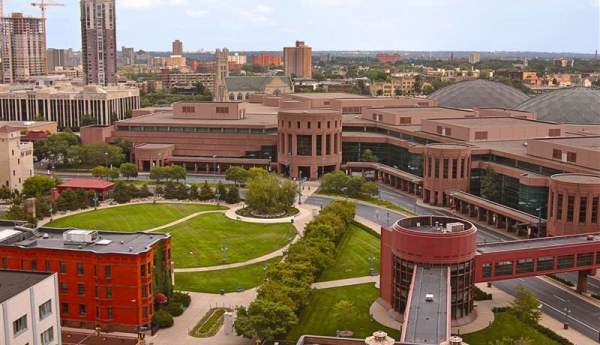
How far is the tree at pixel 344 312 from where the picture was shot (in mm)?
62281

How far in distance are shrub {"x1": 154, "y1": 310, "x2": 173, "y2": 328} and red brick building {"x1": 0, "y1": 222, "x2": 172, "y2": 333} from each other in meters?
0.74

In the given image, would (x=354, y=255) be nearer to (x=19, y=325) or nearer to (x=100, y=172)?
(x=19, y=325)

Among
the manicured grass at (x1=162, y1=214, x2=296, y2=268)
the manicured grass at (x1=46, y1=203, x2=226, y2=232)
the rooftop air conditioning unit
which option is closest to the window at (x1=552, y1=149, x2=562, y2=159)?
the manicured grass at (x1=162, y1=214, x2=296, y2=268)

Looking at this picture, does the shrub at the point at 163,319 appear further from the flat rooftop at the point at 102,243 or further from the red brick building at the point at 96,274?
the flat rooftop at the point at 102,243

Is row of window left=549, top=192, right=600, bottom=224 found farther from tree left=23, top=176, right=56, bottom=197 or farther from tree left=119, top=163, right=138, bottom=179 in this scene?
tree left=119, top=163, right=138, bottom=179

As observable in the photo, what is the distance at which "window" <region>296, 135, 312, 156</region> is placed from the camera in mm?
143875

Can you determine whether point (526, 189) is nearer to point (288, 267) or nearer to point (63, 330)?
point (288, 267)

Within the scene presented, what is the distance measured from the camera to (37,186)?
11844 centimetres

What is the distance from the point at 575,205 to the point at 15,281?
66.9 metres

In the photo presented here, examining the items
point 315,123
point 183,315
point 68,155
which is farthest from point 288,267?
point 68,155

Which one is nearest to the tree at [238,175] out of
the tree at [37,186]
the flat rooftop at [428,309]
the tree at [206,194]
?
the tree at [206,194]

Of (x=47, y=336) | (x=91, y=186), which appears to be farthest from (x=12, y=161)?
(x=47, y=336)

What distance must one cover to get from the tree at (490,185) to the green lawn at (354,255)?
82.6ft

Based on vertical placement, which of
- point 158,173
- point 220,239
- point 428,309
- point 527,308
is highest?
point 428,309
